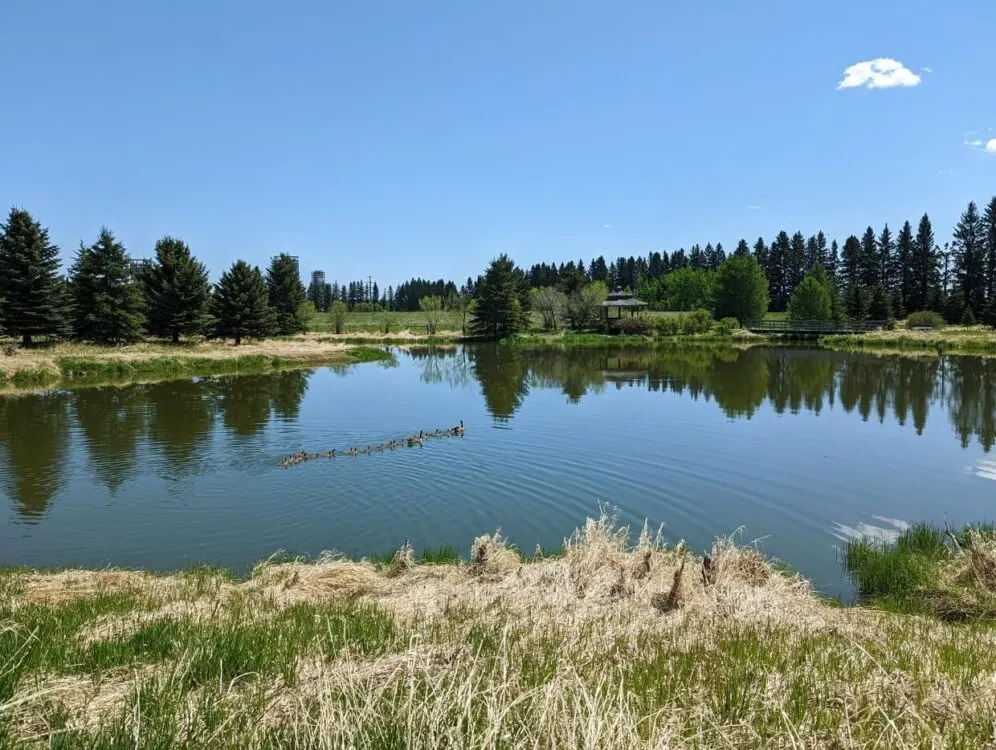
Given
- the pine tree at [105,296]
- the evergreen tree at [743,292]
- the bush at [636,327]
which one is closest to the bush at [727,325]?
the evergreen tree at [743,292]

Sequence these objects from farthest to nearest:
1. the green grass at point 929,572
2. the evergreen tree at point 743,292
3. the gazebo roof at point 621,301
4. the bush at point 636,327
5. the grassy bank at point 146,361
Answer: the gazebo roof at point 621,301, the evergreen tree at point 743,292, the bush at point 636,327, the grassy bank at point 146,361, the green grass at point 929,572

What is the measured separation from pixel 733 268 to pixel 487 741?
101287 millimetres

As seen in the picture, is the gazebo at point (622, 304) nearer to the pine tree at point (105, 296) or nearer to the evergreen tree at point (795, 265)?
the evergreen tree at point (795, 265)

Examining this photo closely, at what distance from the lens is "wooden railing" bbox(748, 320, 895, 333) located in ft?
266

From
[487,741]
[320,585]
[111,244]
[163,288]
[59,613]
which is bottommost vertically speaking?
[320,585]

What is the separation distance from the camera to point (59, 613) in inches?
271

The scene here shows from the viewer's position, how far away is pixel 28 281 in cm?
4306

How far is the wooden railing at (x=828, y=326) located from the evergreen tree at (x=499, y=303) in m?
34.9

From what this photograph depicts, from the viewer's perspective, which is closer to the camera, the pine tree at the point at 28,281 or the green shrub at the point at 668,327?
the pine tree at the point at 28,281

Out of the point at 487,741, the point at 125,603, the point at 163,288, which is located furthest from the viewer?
the point at 163,288

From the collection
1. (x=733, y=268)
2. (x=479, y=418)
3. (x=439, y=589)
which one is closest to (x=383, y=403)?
(x=479, y=418)

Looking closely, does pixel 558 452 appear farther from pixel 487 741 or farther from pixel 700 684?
pixel 487 741

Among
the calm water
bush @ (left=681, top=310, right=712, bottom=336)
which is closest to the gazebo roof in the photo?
bush @ (left=681, top=310, right=712, bottom=336)

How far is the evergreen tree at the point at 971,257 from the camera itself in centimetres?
9321
